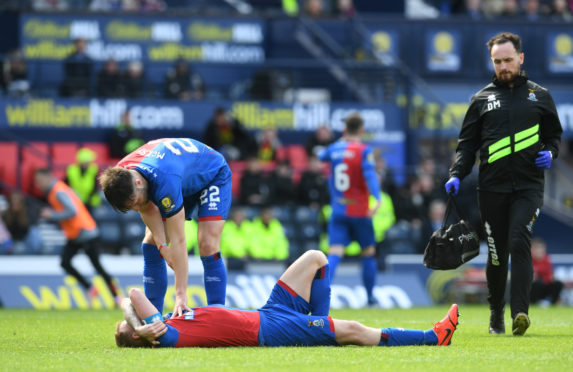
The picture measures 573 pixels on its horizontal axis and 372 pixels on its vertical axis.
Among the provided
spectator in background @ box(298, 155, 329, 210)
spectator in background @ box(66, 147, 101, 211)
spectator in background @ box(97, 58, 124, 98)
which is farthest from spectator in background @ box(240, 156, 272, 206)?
spectator in background @ box(97, 58, 124, 98)

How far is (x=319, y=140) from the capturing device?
19531 millimetres

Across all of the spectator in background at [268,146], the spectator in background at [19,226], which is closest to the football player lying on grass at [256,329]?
the spectator in background at [19,226]

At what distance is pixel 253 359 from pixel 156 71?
16.1 m

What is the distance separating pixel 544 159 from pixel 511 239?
0.74 m

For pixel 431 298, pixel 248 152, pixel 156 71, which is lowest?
pixel 431 298

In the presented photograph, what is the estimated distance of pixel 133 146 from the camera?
18969mm

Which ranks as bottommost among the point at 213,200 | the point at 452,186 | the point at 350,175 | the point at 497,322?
the point at 497,322

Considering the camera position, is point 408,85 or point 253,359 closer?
point 253,359

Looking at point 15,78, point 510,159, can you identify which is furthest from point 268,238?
point 510,159

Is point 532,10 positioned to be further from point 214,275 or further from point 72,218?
point 214,275

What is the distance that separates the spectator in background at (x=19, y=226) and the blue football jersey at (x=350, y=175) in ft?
18.8

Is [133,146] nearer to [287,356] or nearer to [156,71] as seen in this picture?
[156,71]

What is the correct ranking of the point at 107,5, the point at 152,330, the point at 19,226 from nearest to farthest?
the point at 152,330, the point at 19,226, the point at 107,5

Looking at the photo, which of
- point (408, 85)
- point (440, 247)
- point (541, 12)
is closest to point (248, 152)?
point (408, 85)
